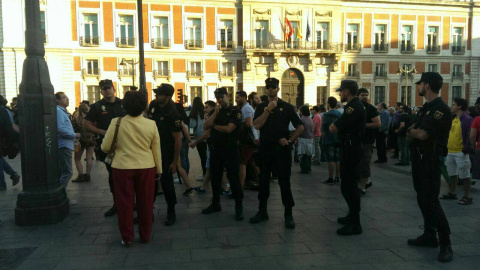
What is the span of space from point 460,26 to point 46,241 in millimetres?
42280

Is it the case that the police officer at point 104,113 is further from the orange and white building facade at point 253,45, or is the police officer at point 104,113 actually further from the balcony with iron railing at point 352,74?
the balcony with iron railing at point 352,74

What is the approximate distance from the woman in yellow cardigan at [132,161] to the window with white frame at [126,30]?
94.3ft

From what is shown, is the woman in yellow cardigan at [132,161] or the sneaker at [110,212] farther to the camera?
the sneaker at [110,212]

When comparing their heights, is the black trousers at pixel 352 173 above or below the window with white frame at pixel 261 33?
below

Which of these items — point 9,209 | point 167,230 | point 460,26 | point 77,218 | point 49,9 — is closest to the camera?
point 167,230

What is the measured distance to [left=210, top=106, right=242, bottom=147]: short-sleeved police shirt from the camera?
17.8 ft

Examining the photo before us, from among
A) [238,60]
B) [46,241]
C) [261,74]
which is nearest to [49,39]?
[238,60]

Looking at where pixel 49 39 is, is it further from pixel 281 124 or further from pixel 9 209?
pixel 281 124

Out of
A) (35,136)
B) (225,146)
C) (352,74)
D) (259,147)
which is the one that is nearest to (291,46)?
(352,74)

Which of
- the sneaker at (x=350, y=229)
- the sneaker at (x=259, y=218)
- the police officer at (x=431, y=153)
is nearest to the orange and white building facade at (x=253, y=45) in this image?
the sneaker at (x=259, y=218)

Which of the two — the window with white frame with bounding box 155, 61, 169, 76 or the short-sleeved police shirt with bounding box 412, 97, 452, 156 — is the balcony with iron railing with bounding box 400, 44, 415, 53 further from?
the short-sleeved police shirt with bounding box 412, 97, 452, 156

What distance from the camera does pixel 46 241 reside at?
4430 mm

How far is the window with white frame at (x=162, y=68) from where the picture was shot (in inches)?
1229

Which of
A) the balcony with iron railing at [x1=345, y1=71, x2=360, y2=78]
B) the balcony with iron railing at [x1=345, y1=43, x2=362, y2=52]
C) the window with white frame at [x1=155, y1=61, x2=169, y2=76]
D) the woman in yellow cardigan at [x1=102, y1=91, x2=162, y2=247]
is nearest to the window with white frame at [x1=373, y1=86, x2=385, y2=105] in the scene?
the balcony with iron railing at [x1=345, y1=71, x2=360, y2=78]
